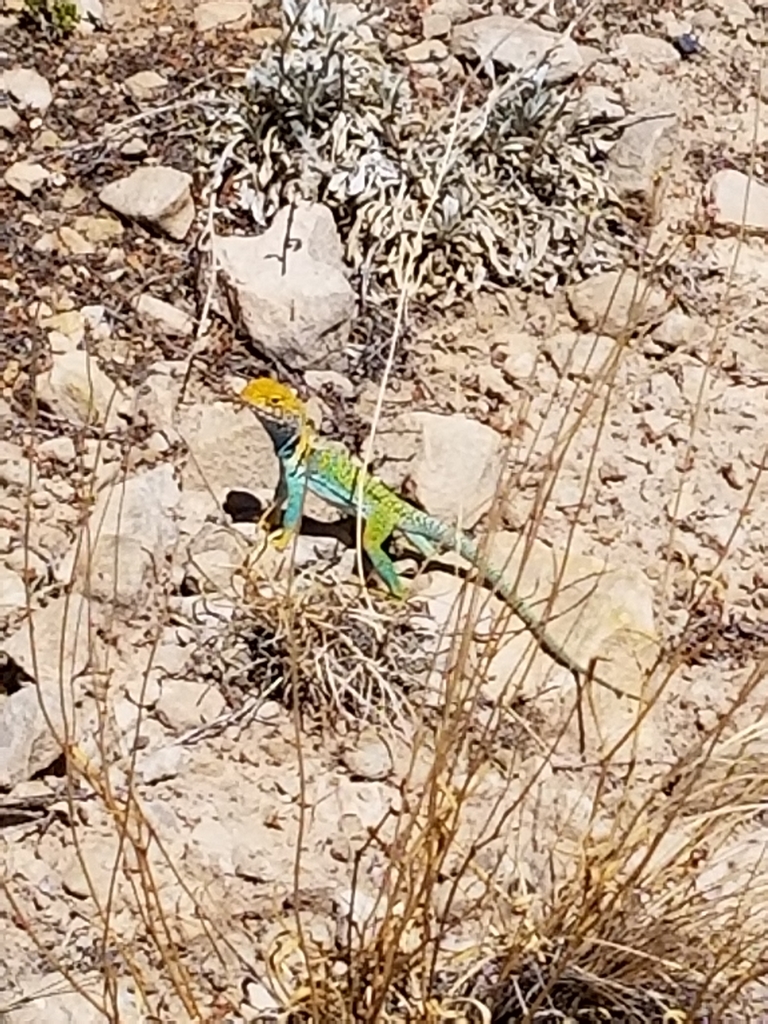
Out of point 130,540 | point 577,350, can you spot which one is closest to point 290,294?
point 577,350

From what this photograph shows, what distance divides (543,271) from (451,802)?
210 cm

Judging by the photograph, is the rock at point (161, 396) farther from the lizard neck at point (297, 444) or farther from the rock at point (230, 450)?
the lizard neck at point (297, 444)

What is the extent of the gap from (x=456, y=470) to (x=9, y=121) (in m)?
1.41

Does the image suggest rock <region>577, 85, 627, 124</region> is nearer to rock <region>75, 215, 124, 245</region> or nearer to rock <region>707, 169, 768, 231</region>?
rock <region>707, 169, 768, 231</region>

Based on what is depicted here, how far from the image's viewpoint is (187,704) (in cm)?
304

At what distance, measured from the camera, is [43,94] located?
4145 mm

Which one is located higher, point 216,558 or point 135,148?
point 135,148

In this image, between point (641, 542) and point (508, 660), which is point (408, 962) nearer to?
point (508, 660)

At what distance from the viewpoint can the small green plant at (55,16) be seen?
425cm

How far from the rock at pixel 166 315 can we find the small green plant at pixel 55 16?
885 mm

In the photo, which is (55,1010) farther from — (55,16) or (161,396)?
(55,16)

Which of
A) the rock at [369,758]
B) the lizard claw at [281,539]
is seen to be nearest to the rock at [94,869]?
the rock at [369,758]

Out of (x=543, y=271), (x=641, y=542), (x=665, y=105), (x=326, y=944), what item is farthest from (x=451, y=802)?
(x=665, y=105)

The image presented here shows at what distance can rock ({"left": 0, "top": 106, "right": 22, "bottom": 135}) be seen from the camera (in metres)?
4.05
